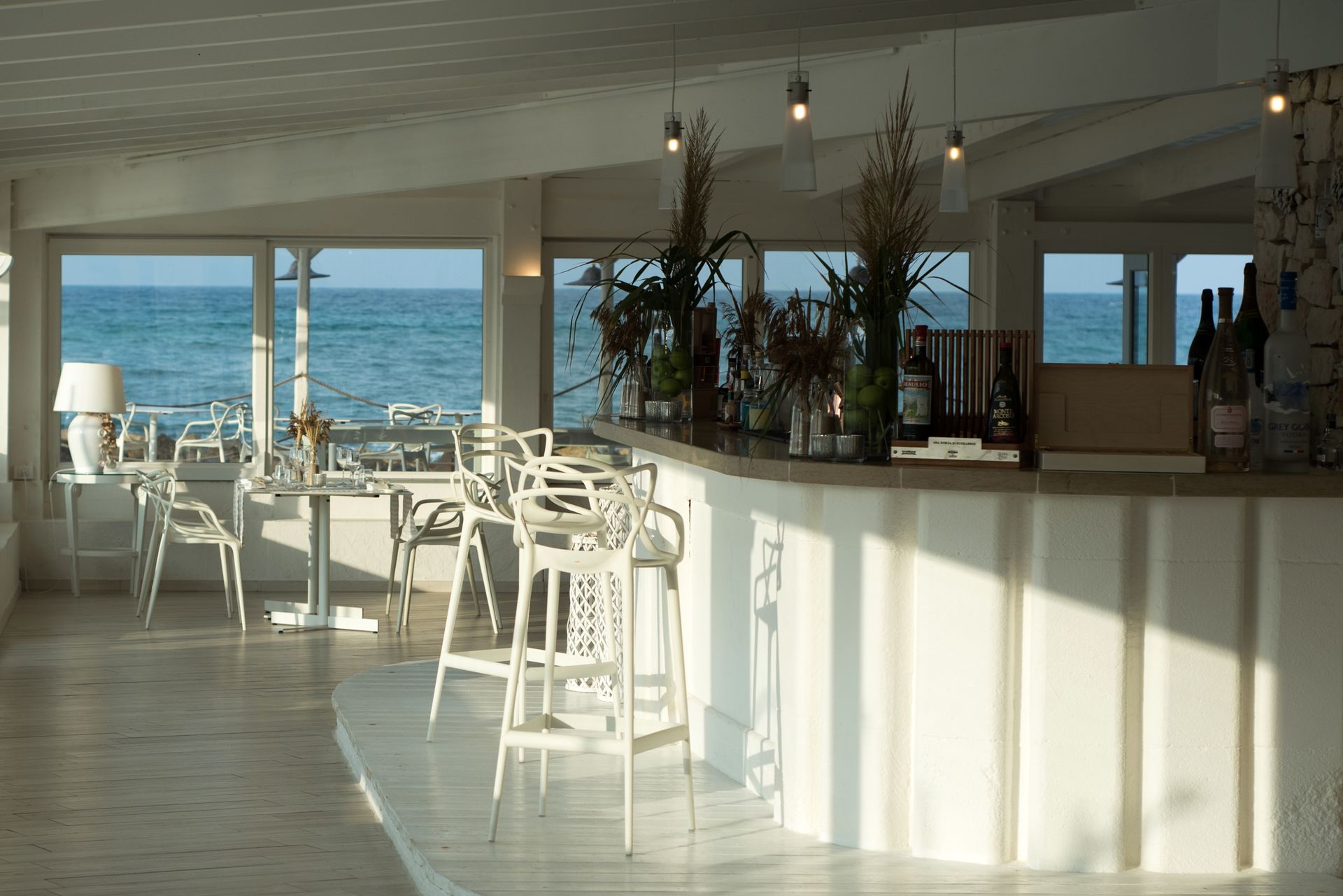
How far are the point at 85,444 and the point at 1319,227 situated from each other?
7.08 metres

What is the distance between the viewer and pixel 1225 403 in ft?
12.5

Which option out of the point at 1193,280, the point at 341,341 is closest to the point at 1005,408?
the point at 341,341

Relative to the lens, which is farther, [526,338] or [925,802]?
[526,338]

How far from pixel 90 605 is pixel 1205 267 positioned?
784 cm

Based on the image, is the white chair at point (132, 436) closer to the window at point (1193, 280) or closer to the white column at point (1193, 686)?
the window at point (1193, 280)

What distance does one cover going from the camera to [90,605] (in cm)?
859

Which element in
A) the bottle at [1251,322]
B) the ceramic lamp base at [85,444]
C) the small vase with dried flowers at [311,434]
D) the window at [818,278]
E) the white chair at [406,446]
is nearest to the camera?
the bottle at [1251,322]

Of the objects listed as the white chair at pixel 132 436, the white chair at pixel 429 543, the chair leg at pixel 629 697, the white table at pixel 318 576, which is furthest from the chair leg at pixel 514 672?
the white chair at pixel 132 436

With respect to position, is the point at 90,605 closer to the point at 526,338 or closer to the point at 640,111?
the point at 526,338

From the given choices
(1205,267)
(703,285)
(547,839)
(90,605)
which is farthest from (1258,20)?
(90,605)

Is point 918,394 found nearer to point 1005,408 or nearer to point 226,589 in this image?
point 1005,408

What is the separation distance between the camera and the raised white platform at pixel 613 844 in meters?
3.64

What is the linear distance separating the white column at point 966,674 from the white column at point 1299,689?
642mm

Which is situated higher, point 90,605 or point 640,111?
point 640,111
